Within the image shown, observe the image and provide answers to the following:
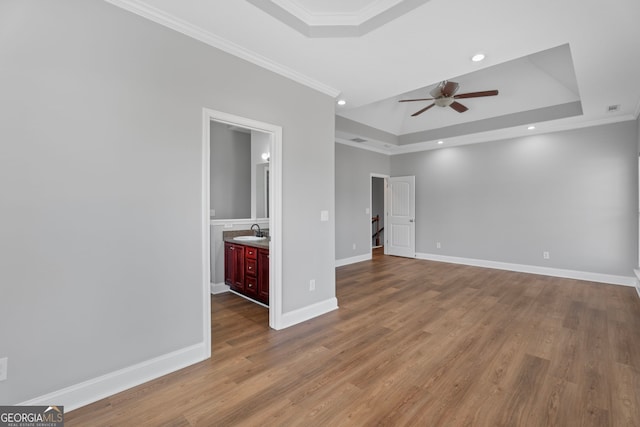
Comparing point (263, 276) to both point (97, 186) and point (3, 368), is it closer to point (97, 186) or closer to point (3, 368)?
point (97, 186)

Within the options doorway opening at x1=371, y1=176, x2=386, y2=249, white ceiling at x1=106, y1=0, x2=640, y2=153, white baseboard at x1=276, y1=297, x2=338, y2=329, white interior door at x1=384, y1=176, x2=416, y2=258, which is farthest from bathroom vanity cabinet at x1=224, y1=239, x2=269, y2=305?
doorway opening at x1=371, y1=176, x2=386, y2=249

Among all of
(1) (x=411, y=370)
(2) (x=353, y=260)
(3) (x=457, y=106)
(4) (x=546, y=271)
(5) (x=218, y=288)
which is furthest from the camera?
(2) (x=353, y=260)

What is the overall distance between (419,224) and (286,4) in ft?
19.7

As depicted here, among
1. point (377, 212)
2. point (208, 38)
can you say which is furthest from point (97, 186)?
point (377, 212)

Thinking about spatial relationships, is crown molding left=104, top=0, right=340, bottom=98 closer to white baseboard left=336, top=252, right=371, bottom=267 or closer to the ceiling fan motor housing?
the ceiling fan motor housing

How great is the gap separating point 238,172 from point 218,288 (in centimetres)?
241

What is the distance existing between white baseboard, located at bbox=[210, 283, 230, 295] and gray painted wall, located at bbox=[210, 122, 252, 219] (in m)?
1.56

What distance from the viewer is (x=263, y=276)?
368cm

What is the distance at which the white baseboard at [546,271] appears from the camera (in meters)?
4.72

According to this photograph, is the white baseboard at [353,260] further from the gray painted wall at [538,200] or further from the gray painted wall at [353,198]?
the gray painted wall at [538,200]

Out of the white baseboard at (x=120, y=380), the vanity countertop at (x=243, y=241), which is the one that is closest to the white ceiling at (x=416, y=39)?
the vanity countertop at (x=243, y=241)

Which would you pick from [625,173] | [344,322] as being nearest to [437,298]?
[344,322]

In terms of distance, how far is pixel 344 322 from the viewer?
3.26m

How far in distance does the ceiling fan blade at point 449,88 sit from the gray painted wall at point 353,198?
2.51 m
